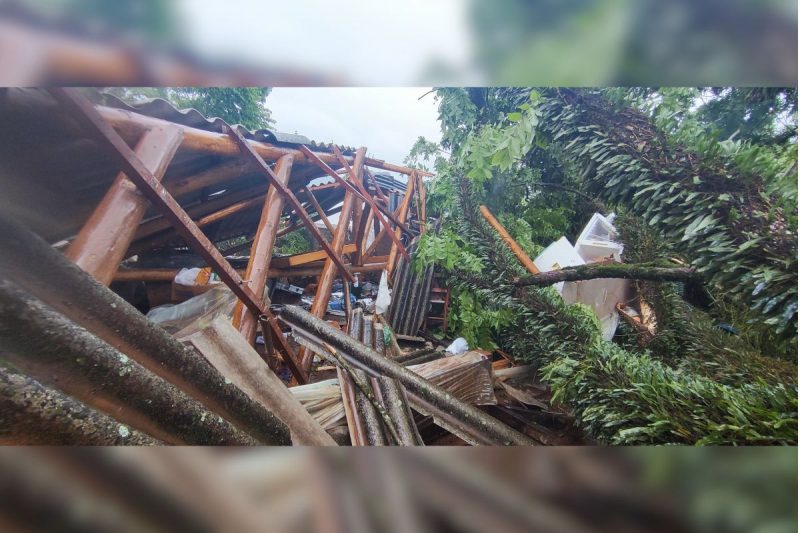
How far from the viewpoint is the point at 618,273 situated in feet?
3.86

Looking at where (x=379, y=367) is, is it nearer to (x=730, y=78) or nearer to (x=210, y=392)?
(x=210, y=392)

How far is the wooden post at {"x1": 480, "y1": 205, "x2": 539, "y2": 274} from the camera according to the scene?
1512 millimetres

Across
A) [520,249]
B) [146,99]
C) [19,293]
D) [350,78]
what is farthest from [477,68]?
[520,249]

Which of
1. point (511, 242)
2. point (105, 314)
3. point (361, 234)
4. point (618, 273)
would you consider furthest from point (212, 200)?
point (618, 273)

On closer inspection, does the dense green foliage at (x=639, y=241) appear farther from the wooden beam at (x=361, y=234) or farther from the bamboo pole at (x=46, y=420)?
the bamboo pole at (x=46, y=420)

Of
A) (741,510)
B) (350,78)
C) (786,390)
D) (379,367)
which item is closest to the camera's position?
(741,510)

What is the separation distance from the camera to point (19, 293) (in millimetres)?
368

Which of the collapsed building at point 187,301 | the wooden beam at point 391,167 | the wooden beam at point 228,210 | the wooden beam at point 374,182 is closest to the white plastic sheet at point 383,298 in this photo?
the collapsed building at point 187,301

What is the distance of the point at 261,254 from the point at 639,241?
1.60 m

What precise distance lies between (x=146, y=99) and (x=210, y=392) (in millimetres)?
651

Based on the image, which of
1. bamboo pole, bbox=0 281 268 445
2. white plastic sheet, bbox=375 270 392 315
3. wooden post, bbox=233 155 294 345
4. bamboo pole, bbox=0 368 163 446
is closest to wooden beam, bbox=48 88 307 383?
wooden post, bbox=233 155 294 345

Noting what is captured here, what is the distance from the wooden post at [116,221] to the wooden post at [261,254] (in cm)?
38

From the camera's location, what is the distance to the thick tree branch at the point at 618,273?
1.06 meters

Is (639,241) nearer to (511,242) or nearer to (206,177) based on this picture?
(511,242)
